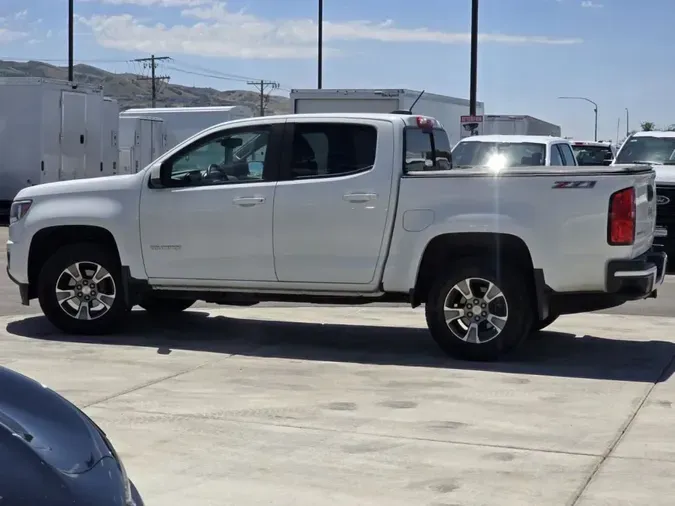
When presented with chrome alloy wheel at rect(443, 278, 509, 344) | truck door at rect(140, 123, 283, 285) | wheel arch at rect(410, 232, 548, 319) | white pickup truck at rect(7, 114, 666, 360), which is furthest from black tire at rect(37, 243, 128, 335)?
chrome alloy wheel at rect(443, 278, 509, 344)

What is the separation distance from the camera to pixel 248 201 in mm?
9070

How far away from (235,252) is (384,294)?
4.27 ft

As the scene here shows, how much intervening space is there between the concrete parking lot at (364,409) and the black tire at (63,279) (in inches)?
5.4

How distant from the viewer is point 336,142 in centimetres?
910

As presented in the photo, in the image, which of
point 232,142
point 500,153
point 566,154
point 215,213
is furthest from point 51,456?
point 566,154

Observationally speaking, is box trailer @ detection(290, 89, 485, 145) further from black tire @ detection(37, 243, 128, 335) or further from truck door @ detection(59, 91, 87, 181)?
black tire @ detection(37, 243, 128, 335)

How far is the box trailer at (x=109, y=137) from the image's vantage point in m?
26.6

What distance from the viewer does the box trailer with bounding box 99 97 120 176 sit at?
26.6 m

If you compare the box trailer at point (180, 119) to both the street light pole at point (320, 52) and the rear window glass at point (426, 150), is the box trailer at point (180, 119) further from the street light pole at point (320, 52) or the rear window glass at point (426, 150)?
the rear window glass at point (426, 150)

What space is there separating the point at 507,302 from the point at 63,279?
12.9ft

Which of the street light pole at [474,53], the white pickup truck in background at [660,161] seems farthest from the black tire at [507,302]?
the street light pole at [474,53]

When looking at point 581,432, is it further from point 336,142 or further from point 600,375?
point 336,142

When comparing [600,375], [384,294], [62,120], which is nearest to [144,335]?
[384,294]

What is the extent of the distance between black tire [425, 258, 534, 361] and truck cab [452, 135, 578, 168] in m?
7.97
